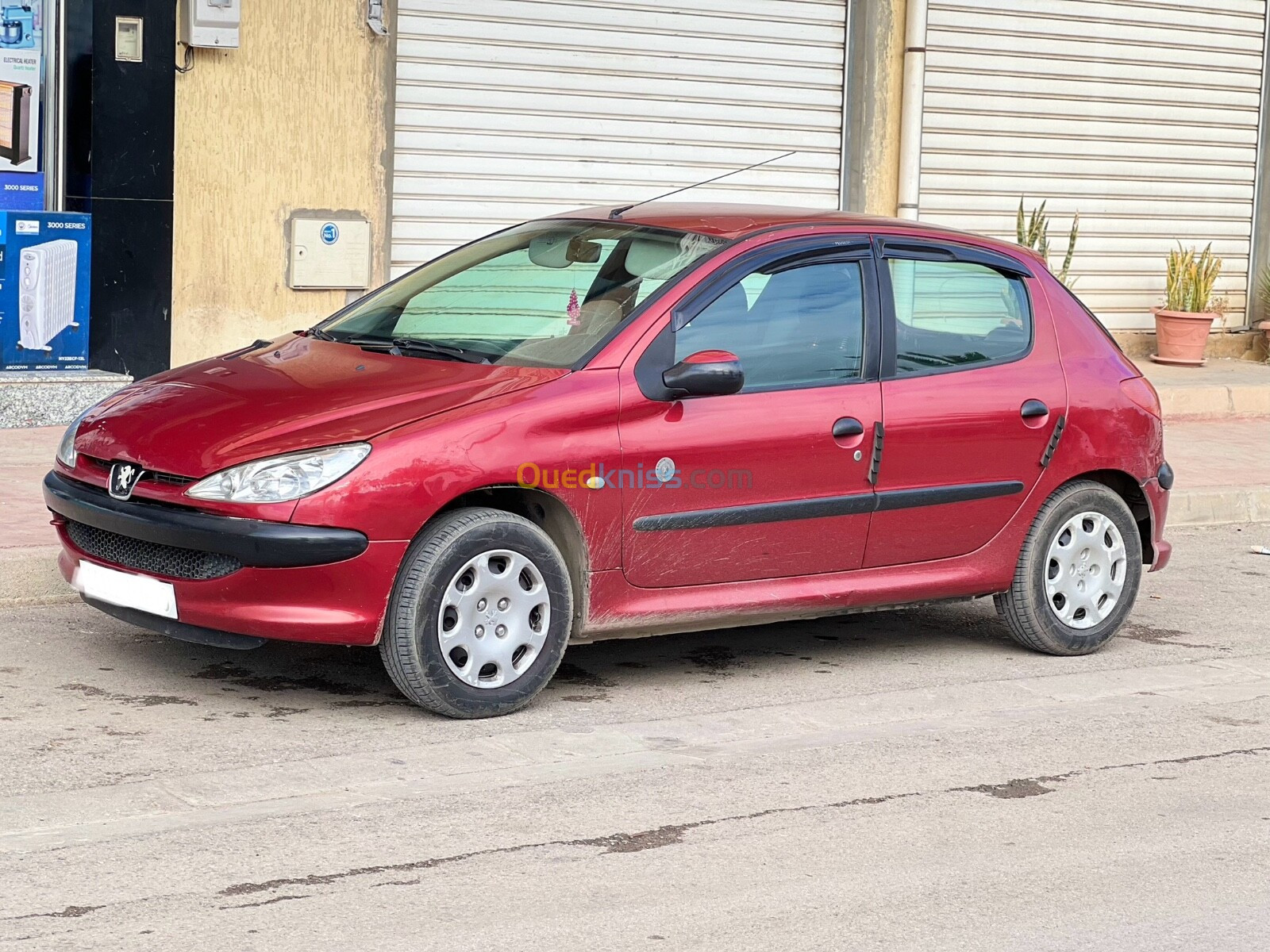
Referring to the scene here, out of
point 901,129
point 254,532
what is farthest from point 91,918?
point 901,129

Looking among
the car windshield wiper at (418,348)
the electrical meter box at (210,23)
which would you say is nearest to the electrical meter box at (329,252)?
the electrical meter box at (210,23)

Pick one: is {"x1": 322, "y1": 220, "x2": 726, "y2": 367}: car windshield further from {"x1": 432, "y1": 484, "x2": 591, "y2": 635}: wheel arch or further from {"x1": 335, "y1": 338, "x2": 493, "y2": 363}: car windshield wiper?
{"x1": 432, "y1": 484, "x2": 591, "y2": 635}: wheel arch

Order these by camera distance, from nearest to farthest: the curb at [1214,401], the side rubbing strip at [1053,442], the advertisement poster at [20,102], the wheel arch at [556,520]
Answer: the wheel arch at [556,520] < the side rubbing strip at [1053,442] < the advertisement poster at [20,102] < the curb at [1214,401]

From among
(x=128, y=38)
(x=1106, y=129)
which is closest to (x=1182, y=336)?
(x=1106, y=129)

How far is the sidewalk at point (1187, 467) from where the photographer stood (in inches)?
278

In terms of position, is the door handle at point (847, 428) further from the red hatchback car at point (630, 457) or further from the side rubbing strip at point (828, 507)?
the side rubbing strip at point (828, 507)

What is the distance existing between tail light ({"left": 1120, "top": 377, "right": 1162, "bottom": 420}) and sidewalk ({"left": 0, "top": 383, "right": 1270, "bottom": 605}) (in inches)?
122

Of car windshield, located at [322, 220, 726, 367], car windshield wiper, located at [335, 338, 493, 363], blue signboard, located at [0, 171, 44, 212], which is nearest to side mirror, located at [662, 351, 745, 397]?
car windshield, located at [322, 220, 726, 367]

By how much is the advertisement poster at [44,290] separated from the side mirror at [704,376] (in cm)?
549

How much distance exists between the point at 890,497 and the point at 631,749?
144cm

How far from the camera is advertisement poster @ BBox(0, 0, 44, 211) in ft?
34.0

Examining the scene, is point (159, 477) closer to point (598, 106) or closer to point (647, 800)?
point (647, 800)

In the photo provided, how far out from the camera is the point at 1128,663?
272 inches

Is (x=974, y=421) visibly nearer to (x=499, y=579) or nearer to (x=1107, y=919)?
(x=499, y=579)
